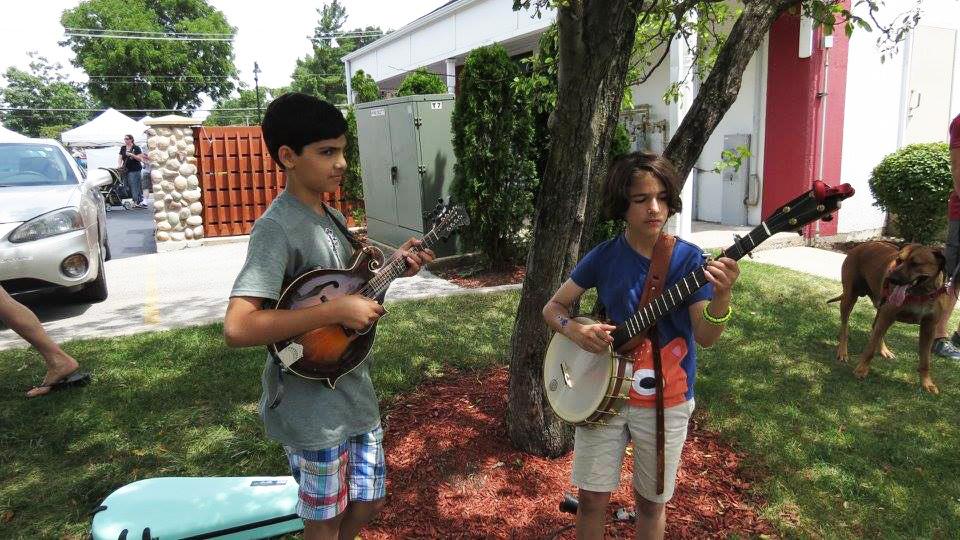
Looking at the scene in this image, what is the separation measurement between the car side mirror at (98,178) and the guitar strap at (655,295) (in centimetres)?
729

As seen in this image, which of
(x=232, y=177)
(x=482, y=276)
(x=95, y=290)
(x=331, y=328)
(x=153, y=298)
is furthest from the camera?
(x=232, y=177)

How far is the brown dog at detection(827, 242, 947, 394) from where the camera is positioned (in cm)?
403

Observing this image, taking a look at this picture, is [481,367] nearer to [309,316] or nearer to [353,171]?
[309,316]

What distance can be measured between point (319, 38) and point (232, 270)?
67.8 m

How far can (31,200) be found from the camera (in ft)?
20.1

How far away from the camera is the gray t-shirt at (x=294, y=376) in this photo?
185cm

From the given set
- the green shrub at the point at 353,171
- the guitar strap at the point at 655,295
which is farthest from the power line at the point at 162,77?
the guitar strap at the point at 655,295

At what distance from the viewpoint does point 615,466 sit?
89.7 inches

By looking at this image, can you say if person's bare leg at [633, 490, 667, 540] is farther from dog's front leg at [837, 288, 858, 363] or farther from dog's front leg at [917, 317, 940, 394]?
dog's front leg at [837, 288, 858, 363]

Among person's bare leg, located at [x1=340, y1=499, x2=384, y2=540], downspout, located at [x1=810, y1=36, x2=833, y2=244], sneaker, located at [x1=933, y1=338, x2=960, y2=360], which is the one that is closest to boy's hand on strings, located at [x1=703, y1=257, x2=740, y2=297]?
person's bare leg, located at [x1=340, y1=499, x2=384, y2=540]

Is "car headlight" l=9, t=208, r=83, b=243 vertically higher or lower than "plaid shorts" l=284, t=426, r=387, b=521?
higher

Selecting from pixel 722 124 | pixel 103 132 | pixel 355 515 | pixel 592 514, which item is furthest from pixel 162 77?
pixel 592 514

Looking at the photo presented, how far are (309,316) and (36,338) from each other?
138 inches

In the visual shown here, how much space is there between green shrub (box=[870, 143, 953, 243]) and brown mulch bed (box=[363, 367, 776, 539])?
6.71 meters
